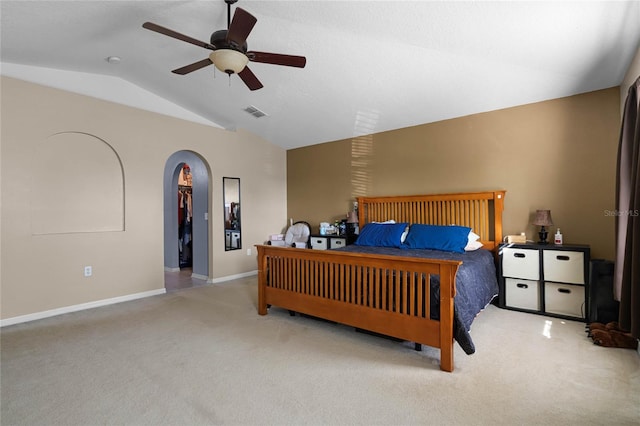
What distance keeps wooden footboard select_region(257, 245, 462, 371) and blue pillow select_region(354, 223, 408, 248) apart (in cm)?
143

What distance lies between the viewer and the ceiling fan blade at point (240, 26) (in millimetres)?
2072

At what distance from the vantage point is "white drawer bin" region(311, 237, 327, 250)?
18.1 feet

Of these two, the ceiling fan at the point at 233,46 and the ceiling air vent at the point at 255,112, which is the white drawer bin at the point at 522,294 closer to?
the ceiling fan at the point at 233,46

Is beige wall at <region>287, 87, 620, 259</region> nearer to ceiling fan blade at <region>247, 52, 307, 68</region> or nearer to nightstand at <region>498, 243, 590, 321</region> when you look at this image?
nightstand at <region>498, 243, 590, 321</region>

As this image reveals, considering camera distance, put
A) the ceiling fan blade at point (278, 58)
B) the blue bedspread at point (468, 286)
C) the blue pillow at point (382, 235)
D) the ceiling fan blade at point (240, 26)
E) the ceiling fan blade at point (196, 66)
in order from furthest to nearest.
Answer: the blue pillow at point (382, 235) → the ceiling fan blade at point (196, 66) → the ceiling fan blade at point (278, 58) → the blue bedspread at point (468, 286) → the ceiling fan blade at point (240, 26)

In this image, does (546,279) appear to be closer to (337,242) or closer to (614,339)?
(614,339)

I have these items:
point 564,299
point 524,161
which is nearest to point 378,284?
point 564,299

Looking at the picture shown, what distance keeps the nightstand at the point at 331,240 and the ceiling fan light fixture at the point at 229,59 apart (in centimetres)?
332

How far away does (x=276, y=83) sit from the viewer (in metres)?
4.04

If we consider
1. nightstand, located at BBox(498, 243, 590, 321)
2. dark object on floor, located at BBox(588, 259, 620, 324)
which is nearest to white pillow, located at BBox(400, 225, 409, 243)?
nightstand, located at BBox(498, 243, 590, 321)

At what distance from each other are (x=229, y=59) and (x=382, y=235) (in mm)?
2893

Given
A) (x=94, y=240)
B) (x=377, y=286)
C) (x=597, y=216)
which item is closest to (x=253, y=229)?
(x=94, y=240)

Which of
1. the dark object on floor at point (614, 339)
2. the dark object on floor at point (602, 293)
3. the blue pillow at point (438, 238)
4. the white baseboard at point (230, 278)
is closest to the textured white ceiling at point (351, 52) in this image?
the blue pillow at point (438, 238)

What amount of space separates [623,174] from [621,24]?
1.13 meters
